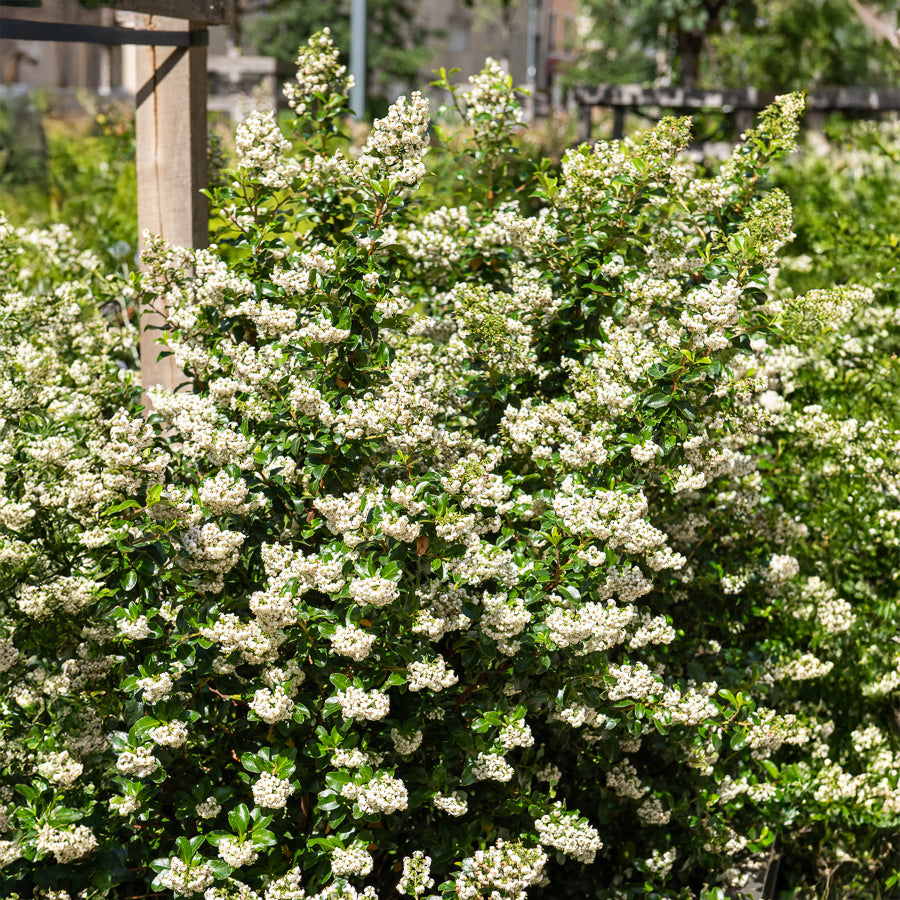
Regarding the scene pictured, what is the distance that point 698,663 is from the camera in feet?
10.6

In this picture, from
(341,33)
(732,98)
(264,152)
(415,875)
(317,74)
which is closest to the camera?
(415,875)

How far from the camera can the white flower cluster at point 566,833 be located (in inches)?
95.5

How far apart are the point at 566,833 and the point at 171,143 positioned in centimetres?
227

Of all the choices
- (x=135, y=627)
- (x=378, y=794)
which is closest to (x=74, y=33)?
(x=135, y=627)

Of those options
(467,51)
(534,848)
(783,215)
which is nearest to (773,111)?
(783,215)

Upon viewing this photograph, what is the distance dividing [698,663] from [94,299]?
7.35 ft

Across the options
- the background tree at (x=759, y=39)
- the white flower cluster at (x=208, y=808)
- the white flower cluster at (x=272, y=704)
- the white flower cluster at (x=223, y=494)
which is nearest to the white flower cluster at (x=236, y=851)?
the white flower cluster at (x=208, y=808)

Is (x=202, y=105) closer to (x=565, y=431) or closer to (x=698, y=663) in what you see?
(x=565, y=431)

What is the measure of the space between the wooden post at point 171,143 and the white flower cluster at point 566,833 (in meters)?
1.73

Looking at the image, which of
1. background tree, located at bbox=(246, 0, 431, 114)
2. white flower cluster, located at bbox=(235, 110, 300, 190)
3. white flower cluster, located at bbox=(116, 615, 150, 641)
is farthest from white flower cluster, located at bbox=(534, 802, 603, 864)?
background tree, located at bbox=(246, 0, 431, 114)

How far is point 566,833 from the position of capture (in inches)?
95.7

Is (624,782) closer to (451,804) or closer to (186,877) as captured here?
(451,804)

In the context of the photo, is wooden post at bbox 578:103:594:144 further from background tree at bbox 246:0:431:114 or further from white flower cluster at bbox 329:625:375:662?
background tree at bbox 246:0:431:114

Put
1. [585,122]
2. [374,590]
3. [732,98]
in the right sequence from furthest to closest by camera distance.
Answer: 1. [585,122]
2. [732,98]
3. [374,590]
